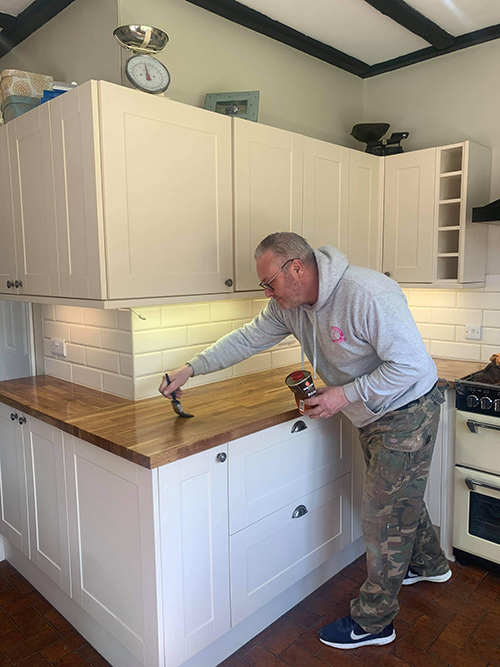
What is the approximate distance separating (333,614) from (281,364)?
128 cm

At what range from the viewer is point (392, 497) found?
2.06m

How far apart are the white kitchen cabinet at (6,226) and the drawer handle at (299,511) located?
5.30 ft

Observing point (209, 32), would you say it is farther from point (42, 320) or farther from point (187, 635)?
point (187, 635)

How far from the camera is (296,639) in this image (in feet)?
7.06

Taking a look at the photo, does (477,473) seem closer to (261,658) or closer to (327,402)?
(327,402)

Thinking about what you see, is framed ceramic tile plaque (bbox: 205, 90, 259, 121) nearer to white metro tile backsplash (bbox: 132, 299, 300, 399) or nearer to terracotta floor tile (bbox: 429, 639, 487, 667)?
white metro tile backsplash (bbox: 132, 299, 300, 399)

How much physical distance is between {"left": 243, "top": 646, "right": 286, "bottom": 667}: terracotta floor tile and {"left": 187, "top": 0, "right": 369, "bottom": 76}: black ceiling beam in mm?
2865

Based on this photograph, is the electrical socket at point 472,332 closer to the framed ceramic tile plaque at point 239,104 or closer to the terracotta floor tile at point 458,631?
the terracotta floor tile at point 458,631

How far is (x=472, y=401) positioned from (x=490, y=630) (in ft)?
3.17

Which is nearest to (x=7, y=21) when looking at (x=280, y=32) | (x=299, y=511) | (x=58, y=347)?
(x=280, y=32)

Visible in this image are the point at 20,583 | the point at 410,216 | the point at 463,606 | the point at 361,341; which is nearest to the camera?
the point at 361,341

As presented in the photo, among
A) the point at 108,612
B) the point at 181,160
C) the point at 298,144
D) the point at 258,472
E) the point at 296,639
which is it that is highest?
the point at 298,144

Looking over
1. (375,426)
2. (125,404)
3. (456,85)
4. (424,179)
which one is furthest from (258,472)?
(456,85)

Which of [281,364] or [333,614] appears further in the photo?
[281,364]
